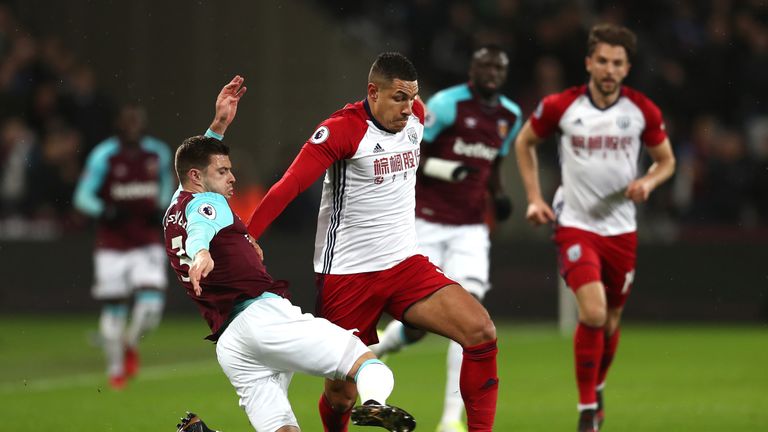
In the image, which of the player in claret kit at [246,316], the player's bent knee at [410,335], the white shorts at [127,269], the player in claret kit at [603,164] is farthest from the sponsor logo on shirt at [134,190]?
the player in claret kit at [246,316]

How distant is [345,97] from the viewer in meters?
19.9

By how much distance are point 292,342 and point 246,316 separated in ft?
0.89

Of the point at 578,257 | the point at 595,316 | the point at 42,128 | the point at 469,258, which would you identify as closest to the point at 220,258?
the point at 595,316

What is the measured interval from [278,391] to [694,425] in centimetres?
363

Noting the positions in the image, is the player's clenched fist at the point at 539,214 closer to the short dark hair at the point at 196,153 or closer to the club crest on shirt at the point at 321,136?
the club crest on shirt at the point at 321,136

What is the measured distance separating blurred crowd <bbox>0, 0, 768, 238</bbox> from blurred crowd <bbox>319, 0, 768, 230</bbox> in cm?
2

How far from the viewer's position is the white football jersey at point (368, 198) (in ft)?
23.4

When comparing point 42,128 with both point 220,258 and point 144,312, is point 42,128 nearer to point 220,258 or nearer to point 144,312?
point 144,312

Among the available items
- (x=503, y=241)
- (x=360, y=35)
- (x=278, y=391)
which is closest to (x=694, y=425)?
(x=278, y=391)

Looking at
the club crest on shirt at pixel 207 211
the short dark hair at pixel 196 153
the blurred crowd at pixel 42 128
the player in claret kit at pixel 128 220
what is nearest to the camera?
the club crest on shirt at pixel 207 211

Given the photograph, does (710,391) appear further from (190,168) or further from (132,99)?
(132,99)

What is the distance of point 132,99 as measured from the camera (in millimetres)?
21328

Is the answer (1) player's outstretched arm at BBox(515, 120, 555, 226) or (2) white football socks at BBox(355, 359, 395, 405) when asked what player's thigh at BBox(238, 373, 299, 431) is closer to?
(2) white football socks at BBox(355, 359, 395, 405)

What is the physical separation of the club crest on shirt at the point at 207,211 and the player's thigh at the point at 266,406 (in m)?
0.84
